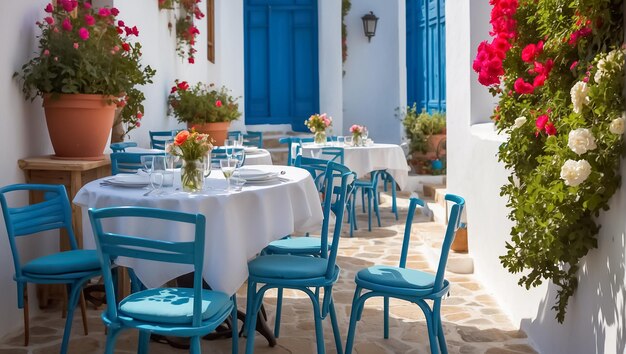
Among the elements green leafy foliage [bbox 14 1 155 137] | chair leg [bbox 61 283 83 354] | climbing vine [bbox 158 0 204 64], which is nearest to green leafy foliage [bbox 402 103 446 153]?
climbing vine [bbox 158 0 204 64]

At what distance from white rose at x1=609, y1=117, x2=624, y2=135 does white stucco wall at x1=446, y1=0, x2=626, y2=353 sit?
15 cm

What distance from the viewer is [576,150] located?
9.34ft

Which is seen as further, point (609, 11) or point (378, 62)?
point (378, 62)

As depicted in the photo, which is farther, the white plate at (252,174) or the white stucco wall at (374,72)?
the white stucco wall at (374,72)

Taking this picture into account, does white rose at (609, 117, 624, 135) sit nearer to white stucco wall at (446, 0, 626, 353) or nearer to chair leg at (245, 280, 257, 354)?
white stucco wall at (446, 0, 626, 353)

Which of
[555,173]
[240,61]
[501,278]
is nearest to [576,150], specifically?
[555,173]

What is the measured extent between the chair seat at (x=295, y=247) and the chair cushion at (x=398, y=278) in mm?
587

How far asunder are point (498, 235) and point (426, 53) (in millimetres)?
7897

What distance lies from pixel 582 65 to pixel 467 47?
2.95 metres

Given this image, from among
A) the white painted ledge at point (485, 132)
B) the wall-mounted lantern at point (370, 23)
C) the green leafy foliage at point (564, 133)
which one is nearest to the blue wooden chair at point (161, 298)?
the green leafy foliage at point (564, 133)

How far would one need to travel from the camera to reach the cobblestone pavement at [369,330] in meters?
4.09

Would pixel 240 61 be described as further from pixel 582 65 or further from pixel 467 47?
pixel 582 65

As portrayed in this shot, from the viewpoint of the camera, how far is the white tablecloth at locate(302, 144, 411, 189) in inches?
322

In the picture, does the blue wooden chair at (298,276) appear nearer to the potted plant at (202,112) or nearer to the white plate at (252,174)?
the white plate at (252,174)
